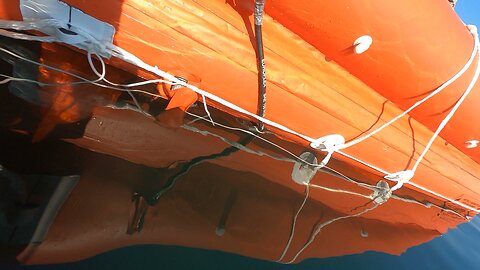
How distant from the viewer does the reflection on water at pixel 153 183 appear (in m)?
1.05

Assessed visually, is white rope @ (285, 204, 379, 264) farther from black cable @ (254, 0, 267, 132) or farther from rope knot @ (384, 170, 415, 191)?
black cable @ (254, 0, 267, 132)

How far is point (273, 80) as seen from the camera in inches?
56.9

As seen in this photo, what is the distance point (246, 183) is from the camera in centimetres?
155

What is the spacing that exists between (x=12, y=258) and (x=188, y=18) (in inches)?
37.3

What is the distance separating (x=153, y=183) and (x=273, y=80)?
2.18 feet

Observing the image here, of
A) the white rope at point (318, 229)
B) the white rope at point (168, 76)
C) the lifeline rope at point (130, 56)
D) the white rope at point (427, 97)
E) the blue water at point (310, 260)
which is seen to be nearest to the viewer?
the blue water at point (310, 260)

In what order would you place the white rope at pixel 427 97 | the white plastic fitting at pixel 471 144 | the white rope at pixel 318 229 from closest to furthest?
the white rope at pixel 318 229, the white rope at pixel 427 97, the white plastic fitting at pixel 471 144

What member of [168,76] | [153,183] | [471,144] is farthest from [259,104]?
[471,144]

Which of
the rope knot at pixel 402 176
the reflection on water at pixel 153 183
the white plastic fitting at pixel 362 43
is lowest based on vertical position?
the reflection on water at pixel 153 183

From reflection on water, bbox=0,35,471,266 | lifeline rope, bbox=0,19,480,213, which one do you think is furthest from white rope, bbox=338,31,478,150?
reflection on water, bbox=0,35,471,266

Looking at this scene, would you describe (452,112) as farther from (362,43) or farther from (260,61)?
(260,61)

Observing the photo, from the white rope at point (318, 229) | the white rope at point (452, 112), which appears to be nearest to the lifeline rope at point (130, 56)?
the white rope at point (452, 112)

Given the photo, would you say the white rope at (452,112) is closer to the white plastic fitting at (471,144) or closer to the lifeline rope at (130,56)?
the lifeline rope at (130,56)

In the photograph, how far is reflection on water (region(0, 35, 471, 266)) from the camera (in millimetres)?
1047
